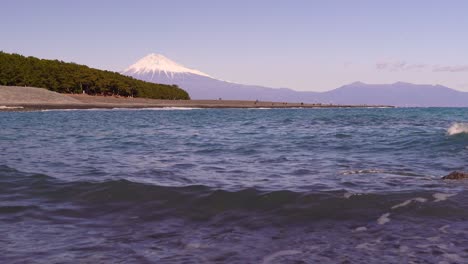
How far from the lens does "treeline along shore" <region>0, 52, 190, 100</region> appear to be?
105812 millimetres

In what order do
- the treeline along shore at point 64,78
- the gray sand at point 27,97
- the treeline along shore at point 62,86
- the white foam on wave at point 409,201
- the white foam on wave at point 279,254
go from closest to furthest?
the white foam on wave at point 279,254
the white foam on wave at point 409,201
the gray sand at point 27,97
the treeline along shore at point 62,86
the treeline along shore at point 64,78

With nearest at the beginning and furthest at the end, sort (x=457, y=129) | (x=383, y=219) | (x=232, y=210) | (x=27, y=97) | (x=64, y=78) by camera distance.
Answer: (x=383, y=219), (x=232, y=210), (x=457, y=129), (x=27, y=97), (x=64, y=78)

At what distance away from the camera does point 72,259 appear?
5559 mm

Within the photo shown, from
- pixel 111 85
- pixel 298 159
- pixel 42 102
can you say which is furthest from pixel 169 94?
pixel 298 159

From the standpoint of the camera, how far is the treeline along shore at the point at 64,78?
4166 inches

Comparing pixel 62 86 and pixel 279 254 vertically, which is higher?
pixel 62 86

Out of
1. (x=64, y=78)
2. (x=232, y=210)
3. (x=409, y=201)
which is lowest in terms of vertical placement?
(x=232, y=210)

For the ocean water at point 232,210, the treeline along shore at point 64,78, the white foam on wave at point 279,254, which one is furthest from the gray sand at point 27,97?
the white foam on wave at point 279,254

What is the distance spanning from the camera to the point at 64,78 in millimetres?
118750

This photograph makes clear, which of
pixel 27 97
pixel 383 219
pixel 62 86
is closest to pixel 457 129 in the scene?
pixel 383 219

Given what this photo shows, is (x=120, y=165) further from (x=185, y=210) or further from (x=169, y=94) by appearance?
(x=169, y=94)

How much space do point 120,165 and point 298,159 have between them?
5707mm

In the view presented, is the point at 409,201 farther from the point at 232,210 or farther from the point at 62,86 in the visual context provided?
the point at 62,86

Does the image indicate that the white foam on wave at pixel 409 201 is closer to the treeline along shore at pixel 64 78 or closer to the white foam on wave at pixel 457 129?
the white foam on wave at pixel 457 129
